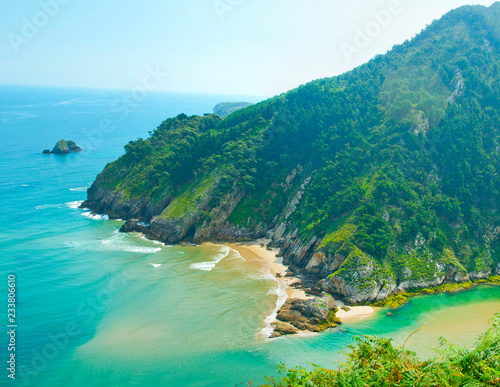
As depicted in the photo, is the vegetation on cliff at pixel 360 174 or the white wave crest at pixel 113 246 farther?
the white wave crest at pixel 113 246

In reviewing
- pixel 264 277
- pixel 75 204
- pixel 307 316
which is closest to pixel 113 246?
pixel 75 204

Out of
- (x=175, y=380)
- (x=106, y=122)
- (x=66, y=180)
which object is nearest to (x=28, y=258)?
(x=175, y=380)

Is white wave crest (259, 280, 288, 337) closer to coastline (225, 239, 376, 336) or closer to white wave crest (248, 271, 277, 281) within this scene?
coastline (225, 239, 376, 336)

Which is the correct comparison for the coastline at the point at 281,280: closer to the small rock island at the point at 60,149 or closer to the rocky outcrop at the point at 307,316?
the rocky outcrop at the point at 307,316

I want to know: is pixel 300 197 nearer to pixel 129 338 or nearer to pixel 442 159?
pixel 442 159

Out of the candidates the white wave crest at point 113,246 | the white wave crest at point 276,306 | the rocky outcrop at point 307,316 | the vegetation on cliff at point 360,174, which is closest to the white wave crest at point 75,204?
the vegetation on cliff at point 360,174
